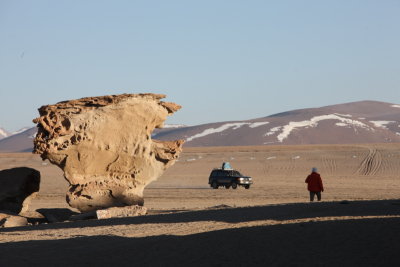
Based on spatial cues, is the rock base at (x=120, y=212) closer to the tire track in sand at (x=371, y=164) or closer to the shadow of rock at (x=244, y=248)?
the shadow of rock at (x=244, y=248)

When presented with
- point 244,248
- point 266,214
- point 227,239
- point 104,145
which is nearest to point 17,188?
point 104,145

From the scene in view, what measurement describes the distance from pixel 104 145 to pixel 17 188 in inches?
134

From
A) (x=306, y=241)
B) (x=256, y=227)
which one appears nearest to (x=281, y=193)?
(x=256, y=227)

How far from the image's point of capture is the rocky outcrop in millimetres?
24922

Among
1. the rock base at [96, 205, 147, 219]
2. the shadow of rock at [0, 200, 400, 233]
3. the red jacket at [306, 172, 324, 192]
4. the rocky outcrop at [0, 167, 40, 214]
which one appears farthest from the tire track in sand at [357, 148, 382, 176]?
the shadow of rock at [0, 200, 400, 233]

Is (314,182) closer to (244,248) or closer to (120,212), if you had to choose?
(120,212)

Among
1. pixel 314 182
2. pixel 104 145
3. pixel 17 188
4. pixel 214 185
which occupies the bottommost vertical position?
pixel 214 185

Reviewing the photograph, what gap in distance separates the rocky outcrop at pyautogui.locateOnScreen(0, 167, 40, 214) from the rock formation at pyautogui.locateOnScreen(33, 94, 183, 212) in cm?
195

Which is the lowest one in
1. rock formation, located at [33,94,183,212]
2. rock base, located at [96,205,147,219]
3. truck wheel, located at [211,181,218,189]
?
truck wheel, located at [211,181,218,189]

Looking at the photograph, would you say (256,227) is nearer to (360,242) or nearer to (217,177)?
(360,242)

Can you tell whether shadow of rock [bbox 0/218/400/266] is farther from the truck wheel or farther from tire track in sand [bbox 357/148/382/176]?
tire track in sand [bbox 357/148/382/176]

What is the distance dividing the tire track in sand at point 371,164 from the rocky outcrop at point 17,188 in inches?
1378

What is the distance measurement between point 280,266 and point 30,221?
44.6 feet

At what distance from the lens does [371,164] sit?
6462 cm
